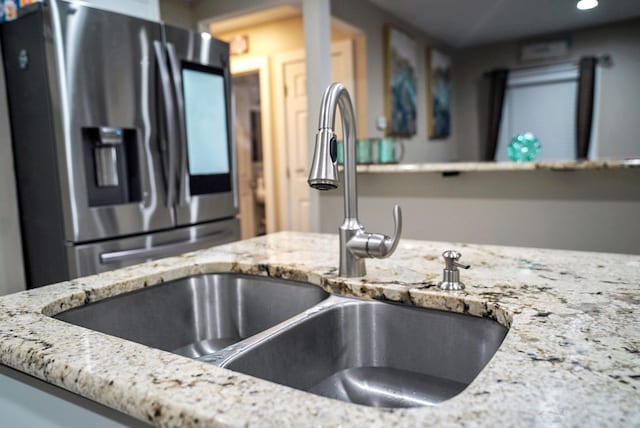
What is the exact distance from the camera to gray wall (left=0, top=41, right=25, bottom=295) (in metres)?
2.02

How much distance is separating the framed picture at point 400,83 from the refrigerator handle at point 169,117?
2.31 meters

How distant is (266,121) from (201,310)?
3.44 meters

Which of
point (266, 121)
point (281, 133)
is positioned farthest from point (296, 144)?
point (266, 121)

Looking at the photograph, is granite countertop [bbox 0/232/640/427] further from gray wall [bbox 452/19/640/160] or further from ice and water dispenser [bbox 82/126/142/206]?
gray wall [bbox 452/19/640/160]

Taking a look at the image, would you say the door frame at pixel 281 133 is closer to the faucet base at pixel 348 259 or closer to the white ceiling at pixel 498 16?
the white ceiling at pixel 498 16

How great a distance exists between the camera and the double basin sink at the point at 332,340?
781mm

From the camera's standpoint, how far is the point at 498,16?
446 centimetres

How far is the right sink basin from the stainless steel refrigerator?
1.39 m

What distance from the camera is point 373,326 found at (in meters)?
0.90

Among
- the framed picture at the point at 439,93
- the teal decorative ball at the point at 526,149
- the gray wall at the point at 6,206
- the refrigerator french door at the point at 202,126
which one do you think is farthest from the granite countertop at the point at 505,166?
the framed picture at the point at 439,93

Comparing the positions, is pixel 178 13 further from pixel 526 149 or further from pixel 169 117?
pixel 526 149

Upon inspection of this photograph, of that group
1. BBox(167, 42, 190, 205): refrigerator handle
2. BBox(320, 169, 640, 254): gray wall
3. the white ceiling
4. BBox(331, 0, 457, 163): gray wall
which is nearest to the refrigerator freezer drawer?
BBox(167, 42, 190, 205): refrigerator handle

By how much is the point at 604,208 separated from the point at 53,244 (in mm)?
2559

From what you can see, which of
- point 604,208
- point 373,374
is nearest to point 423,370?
point 373,374
